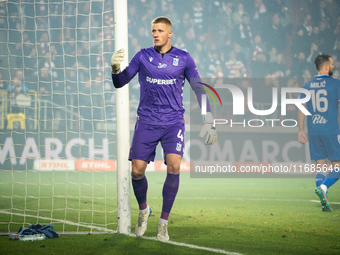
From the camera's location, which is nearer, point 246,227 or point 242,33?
point 246,227

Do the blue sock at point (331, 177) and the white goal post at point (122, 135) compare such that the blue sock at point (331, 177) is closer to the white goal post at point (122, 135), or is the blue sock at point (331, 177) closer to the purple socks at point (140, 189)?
the purple socks at point (140, 189)

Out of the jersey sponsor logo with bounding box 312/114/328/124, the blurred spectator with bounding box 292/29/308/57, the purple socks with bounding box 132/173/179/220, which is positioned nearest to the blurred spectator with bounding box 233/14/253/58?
the blurred spectator with bounding box 292/29/308/57

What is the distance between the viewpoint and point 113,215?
487cm

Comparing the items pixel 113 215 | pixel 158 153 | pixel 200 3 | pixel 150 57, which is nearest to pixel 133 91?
pixel 158 153

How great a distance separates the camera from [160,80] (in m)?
3.66

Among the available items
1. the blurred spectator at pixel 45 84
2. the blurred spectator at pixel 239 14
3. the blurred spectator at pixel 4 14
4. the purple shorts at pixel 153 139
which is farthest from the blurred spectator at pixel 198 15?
the purple shorts at pixel 153 139

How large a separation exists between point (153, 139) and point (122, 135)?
33cm

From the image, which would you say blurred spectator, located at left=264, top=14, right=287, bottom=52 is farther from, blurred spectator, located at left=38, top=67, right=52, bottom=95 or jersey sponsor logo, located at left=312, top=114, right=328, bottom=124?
jersey sponsor logo, located at left=312, top=114, right=328, bottom=124

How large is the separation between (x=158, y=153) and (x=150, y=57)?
9257 millimetres

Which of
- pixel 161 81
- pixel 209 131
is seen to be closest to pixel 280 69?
pixel 209 131

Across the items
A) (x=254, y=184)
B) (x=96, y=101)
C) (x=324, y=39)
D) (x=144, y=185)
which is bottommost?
(x=254, y=184)

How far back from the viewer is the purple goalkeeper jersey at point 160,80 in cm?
367

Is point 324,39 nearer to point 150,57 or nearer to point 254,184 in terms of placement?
point 254,184

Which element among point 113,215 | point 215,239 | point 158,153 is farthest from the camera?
point 158,153
